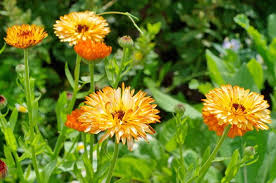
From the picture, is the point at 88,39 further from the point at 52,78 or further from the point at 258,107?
the point at 52,78

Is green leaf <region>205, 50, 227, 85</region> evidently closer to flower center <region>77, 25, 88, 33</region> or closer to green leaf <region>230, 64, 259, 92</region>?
green leaf <region>230, 64, 259, 92</region>

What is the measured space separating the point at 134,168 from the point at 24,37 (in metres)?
0.86

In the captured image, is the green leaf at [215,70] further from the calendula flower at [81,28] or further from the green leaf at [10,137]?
the green leaf at [10,137]

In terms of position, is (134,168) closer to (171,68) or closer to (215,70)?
(215,70)

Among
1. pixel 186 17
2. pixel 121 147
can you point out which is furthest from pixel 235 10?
pixel 121 147

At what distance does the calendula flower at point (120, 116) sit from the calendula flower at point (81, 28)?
276 millimetres

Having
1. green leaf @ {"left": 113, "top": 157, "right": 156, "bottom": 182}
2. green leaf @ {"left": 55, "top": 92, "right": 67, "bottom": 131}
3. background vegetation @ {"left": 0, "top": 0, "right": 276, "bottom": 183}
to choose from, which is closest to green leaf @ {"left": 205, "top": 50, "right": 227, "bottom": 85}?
background vegetation @ {"left": 0, "top": 0, "right": 276, "bottom": 183}

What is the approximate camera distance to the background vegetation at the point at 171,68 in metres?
1.71

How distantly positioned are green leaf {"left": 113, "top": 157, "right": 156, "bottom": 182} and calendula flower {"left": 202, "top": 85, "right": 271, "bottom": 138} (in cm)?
73

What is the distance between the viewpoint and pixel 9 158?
1.22 metres

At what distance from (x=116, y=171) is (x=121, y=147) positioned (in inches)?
7.3

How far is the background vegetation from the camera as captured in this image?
1.71 meters

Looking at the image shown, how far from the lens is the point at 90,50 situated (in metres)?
1.05

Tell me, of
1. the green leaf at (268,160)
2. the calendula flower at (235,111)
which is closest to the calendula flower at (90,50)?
the calendula flower at (235,111)
